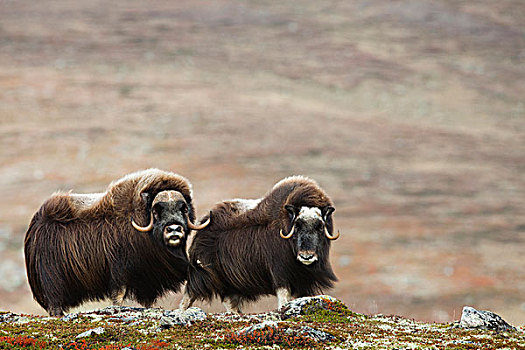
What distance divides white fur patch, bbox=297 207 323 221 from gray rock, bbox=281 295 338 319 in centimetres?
101

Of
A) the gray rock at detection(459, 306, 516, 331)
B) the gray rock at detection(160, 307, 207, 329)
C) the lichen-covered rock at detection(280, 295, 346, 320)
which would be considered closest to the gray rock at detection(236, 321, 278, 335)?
the gray rock at detection(160, 307, 207, 329)

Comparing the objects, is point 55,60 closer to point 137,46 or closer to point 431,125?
point 137,46

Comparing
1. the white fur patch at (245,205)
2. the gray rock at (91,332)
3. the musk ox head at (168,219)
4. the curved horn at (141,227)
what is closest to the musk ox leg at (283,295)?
the white fur patch at (245,205)

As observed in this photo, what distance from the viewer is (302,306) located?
7457mm

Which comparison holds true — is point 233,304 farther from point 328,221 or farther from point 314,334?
point 314,334

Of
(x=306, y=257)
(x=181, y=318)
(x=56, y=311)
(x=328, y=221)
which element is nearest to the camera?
(x=181, y=318)

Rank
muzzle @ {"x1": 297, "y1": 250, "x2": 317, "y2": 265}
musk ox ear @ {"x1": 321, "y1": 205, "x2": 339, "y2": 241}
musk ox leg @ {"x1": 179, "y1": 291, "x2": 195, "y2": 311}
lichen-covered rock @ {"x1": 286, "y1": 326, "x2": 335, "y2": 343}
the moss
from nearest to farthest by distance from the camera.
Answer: the moss → lichen-covered rock @ {"x1": 286, "y1": 326, "x2": 335, "y2": 343} → muzzle @ {"x1": 297, "y1": 250, "x2": 317, "y2": 265} → musk ox ear @ {"x1": 321, "y1": 205, "x2": 339, "y2": 241} → musk ox leg @ {"x1": 179, "y1": 291, "x2": 195, "y2": 311}

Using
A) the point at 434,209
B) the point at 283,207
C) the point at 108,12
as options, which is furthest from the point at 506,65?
the point at 283,207

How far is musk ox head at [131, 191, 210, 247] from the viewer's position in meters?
8.24

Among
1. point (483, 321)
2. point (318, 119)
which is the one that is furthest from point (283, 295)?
point (318, 119)

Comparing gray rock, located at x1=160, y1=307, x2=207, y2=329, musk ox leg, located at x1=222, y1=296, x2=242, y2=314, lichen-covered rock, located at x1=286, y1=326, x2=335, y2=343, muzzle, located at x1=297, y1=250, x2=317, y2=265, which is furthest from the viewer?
musk ox leg, located at x1=222, y1=296, x2=242, y2=314

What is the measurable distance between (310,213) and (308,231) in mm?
232

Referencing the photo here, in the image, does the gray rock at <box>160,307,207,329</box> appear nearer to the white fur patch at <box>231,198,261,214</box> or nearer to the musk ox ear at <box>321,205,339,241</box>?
the musk ox ear at <box>321,205,339,241</box>

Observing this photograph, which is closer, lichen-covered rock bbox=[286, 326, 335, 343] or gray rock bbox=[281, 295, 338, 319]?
lichen-covered rock bbox=[286, 326, 335, 343]
